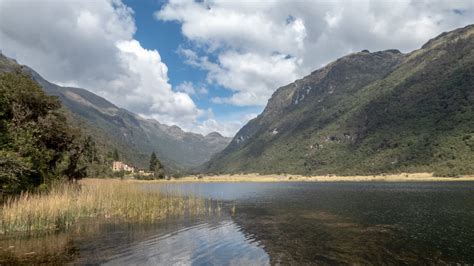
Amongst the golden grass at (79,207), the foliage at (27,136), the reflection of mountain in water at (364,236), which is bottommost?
the reflection of mountain in water at (364,236)

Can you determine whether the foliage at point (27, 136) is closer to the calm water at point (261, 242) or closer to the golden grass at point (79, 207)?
the golden grass at point (79, 207)

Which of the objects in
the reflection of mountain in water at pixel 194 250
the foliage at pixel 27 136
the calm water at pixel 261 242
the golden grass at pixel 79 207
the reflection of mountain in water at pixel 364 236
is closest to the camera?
the reflection of mountain in water at pixel 194 250

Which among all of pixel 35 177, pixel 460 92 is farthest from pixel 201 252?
pixel 460 92

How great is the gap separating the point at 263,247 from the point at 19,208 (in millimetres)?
16328

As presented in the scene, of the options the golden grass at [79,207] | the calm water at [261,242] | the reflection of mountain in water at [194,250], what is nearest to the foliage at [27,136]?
the golden grass at [79,207]

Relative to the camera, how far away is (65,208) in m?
28.2

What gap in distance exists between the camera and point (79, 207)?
3178 centimetres

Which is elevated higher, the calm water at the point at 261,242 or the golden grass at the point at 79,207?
the golden grass at the point at 79,207

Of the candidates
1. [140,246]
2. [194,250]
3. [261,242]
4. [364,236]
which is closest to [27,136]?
[140,246]

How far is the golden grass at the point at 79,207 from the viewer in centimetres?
2441

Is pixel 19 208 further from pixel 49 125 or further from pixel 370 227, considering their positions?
pixel 370 227

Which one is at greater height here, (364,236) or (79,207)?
(79,207)

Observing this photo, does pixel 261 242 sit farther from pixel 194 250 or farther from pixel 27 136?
pixel 27 136

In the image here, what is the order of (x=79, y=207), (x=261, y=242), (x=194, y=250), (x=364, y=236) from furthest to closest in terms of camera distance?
(x=79, y=207) → (x=364, y=236) → (x=261, y=242) → (x=194, y=250)
